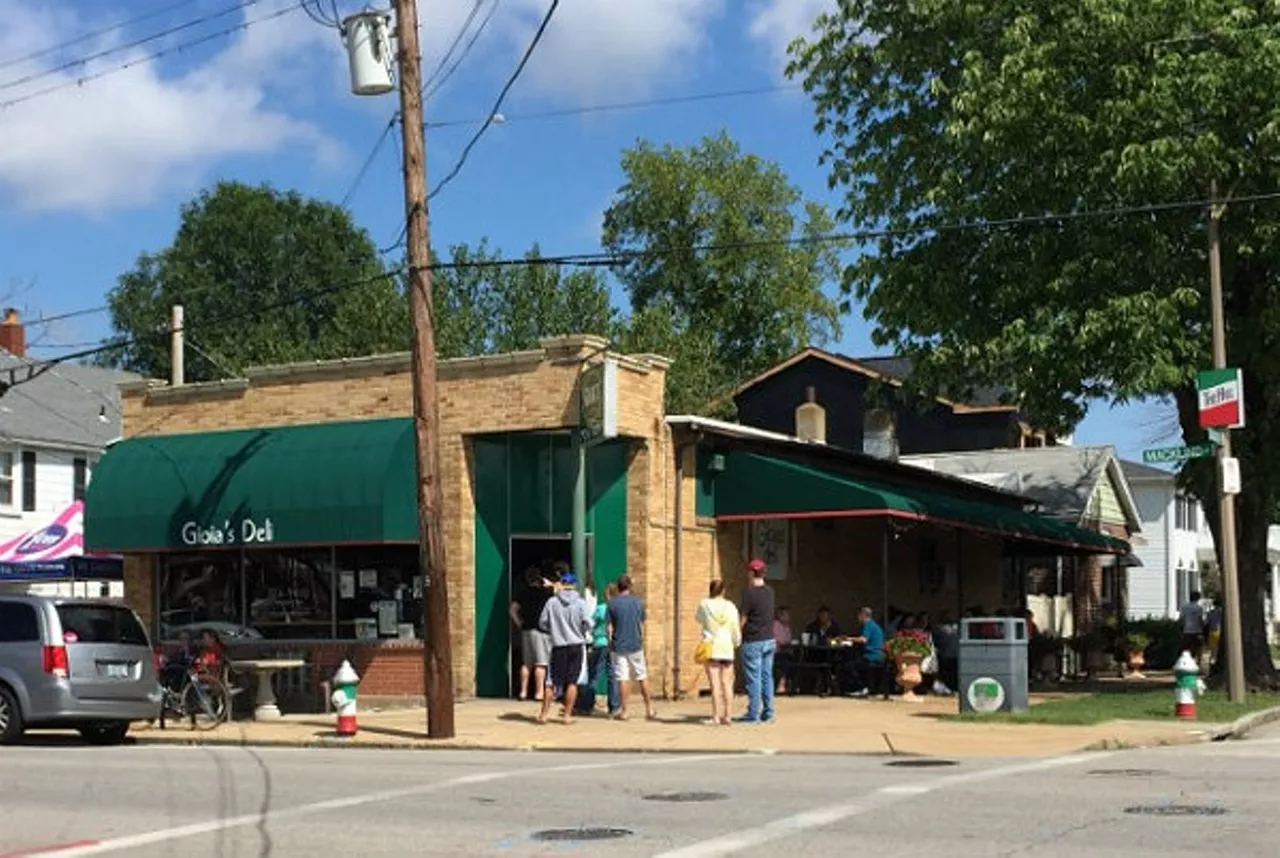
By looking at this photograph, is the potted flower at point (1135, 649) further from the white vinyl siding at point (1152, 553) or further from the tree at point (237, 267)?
the tree at point (237, 267)

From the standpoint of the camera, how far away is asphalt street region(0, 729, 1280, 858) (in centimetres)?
971

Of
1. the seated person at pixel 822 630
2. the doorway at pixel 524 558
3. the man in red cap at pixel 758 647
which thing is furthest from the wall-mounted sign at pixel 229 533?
the seated person at pixel 822 630

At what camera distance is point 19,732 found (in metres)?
18.1

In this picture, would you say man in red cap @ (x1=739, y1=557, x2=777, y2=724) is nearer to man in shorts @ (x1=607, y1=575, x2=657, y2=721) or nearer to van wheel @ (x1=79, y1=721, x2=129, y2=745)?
man in shorts @ (x1=607, y1=575, x2=657, y2=721)

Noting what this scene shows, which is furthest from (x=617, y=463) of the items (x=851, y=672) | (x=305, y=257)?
(x=305, y=257)

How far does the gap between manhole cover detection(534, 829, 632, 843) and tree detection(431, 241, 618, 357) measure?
3884 cm

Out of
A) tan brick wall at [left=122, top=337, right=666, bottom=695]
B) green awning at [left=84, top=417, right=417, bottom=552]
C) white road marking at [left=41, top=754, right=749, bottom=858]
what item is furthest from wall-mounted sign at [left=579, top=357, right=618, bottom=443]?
white road marking at [left=41, top=754, right=749, bottom=858]

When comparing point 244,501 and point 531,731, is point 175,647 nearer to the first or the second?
point 244,501

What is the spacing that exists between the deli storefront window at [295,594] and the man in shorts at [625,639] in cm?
464

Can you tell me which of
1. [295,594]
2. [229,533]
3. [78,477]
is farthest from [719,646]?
[78,477]

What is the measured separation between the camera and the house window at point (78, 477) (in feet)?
Answer: 137

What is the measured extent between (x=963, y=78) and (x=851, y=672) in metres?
8.70

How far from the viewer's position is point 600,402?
21047 mm

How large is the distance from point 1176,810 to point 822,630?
13.8 m
